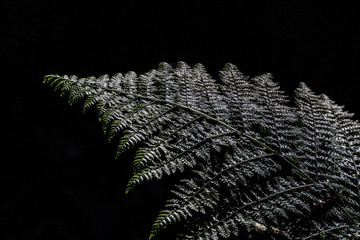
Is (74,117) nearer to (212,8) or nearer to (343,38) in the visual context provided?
(212,8)

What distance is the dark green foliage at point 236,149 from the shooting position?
3.06 feet

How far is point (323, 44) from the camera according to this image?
102 inches

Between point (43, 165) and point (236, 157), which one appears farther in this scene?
point (43, 165)

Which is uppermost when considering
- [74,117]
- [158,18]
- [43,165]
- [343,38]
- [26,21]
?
[343,38]

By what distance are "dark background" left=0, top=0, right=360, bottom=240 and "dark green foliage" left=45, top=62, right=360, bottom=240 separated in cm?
92

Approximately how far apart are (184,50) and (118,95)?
1.46 metres

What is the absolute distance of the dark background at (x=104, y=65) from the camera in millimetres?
1804

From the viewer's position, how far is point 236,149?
3.51 ft

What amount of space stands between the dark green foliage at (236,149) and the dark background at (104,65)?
0.92 meters

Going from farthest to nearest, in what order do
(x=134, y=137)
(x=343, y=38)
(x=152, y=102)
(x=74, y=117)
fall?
(x=343, y=38) → (x=74, y=117) → (x=152, y=102) → (x=134, y=137)

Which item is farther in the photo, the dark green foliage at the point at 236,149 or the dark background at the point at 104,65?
the dark background at the point at 104,65

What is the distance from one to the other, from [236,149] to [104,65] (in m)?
1.65

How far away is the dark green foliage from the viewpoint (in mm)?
932

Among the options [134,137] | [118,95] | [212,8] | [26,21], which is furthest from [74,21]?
[134,137]
